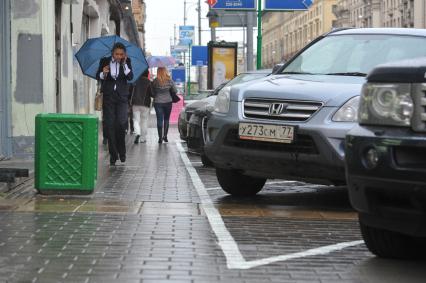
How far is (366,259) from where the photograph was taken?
516cm

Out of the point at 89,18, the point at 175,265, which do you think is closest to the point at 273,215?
the point at 175,265

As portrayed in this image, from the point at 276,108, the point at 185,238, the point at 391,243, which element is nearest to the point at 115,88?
the point at 276,108

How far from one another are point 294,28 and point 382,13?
2958cm

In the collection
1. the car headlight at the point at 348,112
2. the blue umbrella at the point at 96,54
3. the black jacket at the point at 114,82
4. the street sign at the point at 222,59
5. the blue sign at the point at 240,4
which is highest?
the blue sign at the point at 240,4

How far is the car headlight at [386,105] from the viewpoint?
429 cm

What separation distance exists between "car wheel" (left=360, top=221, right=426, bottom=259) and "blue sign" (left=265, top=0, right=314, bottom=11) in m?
16.7

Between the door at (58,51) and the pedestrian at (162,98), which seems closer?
the door at (58,51)

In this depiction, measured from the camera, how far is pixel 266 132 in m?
6.79

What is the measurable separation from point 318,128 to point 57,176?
295 cm

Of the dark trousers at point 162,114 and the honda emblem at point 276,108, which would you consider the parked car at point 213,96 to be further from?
the honda emblem at point 276,108

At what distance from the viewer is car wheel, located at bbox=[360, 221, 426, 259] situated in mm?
5000

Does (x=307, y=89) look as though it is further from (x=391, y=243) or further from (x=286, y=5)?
(x=286, y=5)

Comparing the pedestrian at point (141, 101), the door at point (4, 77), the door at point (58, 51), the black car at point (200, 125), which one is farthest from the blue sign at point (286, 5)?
the door at point (4, 77)

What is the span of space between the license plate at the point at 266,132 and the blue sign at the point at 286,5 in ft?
48.5
